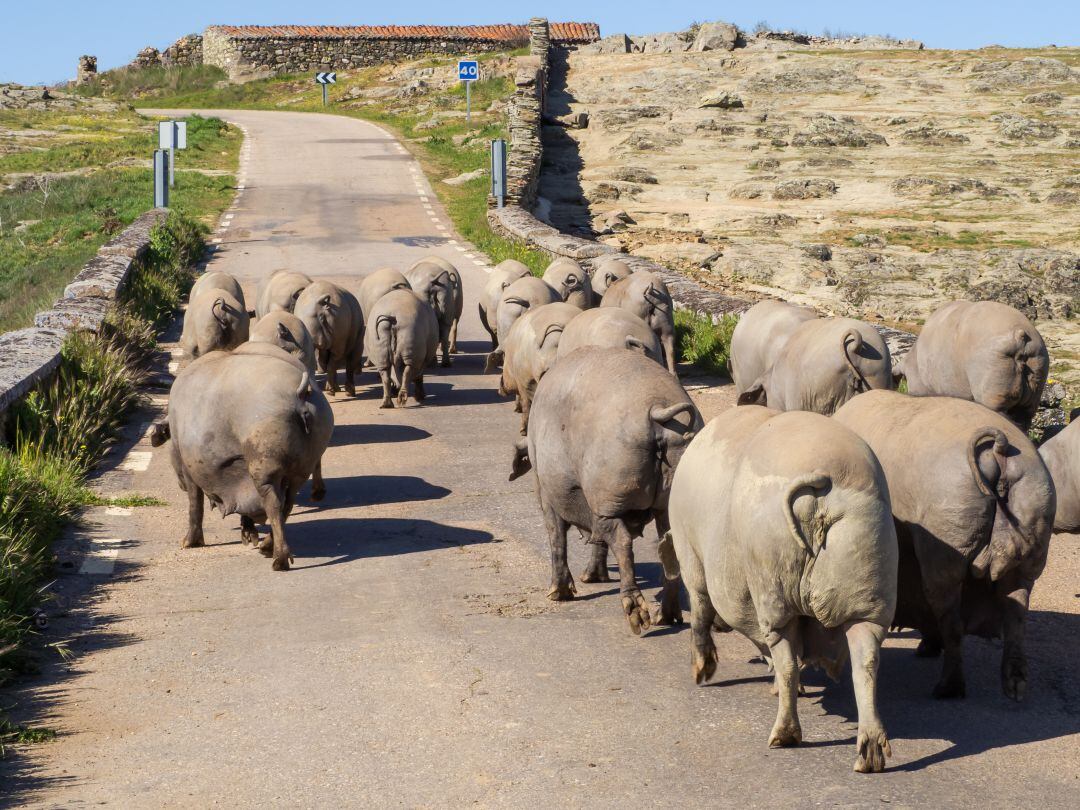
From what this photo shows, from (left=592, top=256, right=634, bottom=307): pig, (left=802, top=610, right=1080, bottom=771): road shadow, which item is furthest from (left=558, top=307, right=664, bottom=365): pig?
(left=592, top=256, right=634, bottom=307): pig

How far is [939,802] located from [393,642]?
325cm

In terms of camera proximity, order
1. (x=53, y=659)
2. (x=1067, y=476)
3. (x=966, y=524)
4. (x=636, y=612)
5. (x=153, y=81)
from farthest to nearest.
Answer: (x=153, y=81)
(x=1067, y=476)
(x=636, y=612)
(x=53, y=659)
(x=966, y=524)

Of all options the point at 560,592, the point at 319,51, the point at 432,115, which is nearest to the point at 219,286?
the point at 560,592

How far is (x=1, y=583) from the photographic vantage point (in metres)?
7.86

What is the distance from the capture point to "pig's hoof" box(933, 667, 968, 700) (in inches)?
258

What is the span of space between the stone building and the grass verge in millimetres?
42875

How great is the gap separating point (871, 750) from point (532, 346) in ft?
22.9

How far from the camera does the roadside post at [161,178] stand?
1102 inches

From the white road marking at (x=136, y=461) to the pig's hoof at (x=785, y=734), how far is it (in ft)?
25.9

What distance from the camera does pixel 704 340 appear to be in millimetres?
16750

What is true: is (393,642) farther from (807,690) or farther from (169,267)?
(169,267)

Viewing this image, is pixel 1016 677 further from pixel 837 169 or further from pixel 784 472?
pixel 837 169

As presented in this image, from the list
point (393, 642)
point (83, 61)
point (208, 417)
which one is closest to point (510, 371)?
point (208, 417)

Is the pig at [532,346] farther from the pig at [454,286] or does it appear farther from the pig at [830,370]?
the pig at [454,286]
